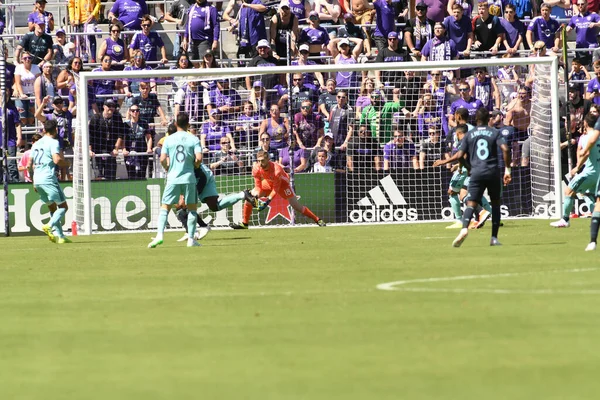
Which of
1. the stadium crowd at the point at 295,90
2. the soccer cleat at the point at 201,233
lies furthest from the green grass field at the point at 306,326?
the stadium crowd at the point at 295,90

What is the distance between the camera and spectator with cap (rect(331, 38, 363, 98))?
28.8 m

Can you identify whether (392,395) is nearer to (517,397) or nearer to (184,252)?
(517,397)

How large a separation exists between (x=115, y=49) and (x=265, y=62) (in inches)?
146

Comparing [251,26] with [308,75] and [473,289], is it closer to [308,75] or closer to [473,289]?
[308,75]

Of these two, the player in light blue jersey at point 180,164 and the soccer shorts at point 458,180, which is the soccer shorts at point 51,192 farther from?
the soccer shorts at point 458,180

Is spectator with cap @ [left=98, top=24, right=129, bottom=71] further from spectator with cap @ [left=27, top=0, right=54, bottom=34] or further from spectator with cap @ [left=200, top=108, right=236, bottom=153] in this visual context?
spectator with cap @ [left=200, top=108, right=236, bottom=153]

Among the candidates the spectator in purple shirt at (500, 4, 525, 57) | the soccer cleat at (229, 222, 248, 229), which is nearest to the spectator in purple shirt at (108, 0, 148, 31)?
the soccer cleat at (229, 222, 248, 229)

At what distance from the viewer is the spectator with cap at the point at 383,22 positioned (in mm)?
29609

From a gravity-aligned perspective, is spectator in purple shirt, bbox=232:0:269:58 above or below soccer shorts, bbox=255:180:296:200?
above

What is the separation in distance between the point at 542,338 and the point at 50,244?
1564 centimetres

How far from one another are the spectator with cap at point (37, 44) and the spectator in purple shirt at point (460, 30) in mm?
9387

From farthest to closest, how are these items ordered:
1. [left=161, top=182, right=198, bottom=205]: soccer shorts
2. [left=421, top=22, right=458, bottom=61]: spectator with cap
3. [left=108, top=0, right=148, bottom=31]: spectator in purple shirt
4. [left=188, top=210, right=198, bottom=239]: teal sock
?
[left=108, top=0, right=148, bottom=31]: spectator in purple shirt < [left=421, top=22, right=458, bottom=61]: spectator with cap < [left=188, top=210, right=198, bottom=239]: teal sock < [left=161, top=182, right=198, bottom=205]: soccer shorts

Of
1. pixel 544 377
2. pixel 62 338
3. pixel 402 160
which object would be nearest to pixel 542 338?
pixel 544 377

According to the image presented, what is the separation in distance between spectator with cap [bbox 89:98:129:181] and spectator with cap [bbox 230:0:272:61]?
381 centimetres
